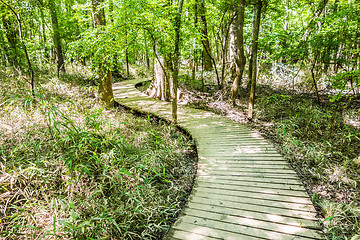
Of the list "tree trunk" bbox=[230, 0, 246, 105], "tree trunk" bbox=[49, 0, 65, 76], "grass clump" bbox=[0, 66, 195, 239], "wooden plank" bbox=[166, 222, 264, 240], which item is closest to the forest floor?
"tree trunk" bbox=[230, 0, 246, 105]

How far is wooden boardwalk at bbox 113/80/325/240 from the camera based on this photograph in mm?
2383

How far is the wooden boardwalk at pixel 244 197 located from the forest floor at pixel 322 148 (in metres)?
0.34

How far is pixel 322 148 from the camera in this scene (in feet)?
14.3

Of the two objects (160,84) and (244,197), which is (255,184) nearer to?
(244,197)

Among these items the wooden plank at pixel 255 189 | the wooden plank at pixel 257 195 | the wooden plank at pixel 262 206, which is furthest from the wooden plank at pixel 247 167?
the wooden plank at pixel 262 206

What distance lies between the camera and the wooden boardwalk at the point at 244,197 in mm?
2383

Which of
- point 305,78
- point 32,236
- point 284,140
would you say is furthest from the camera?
point 305,78

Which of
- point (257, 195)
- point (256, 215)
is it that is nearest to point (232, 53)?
point (257, 195)

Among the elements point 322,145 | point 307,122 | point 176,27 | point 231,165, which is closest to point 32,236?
point 231,165

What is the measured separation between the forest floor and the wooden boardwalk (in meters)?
0.34

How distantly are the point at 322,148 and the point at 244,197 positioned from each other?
276 cm

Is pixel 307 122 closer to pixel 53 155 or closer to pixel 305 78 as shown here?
pixel 305 78

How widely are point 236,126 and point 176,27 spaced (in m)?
3.31

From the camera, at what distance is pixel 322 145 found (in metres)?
4.41
